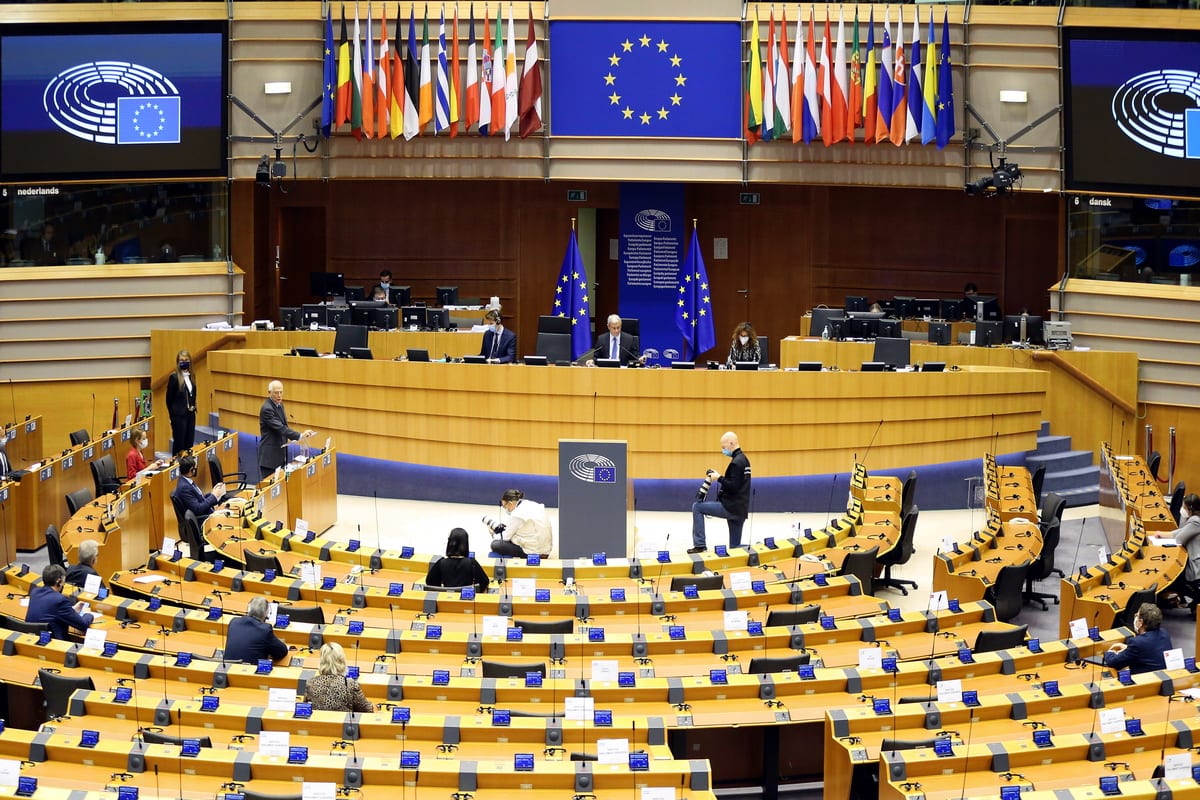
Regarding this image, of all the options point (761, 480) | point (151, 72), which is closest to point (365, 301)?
point (151, 72)

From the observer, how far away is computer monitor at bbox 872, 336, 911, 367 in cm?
1822

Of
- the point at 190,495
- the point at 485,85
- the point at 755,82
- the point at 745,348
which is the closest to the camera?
the point at 190,495

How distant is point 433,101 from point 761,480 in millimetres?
7664

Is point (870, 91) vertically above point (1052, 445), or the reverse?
point (870, 91)

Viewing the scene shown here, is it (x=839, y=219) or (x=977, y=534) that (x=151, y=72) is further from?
(x=977, y=534)

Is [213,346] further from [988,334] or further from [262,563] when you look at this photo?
[988,334]

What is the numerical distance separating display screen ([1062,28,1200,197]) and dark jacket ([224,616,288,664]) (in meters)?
14.0

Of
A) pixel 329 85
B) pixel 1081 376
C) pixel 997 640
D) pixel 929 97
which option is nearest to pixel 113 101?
pixel 329 85

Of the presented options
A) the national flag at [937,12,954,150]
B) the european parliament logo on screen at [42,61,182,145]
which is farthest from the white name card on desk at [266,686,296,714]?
the national flag at [937,12,954,150]

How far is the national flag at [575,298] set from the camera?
21.3 metres

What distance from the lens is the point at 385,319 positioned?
20.1 metres

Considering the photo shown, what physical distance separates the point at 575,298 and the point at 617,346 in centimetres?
331

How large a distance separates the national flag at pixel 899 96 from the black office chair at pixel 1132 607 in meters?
9.82

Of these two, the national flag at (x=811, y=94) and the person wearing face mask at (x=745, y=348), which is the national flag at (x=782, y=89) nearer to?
the national flag at (x=811, y=94)
